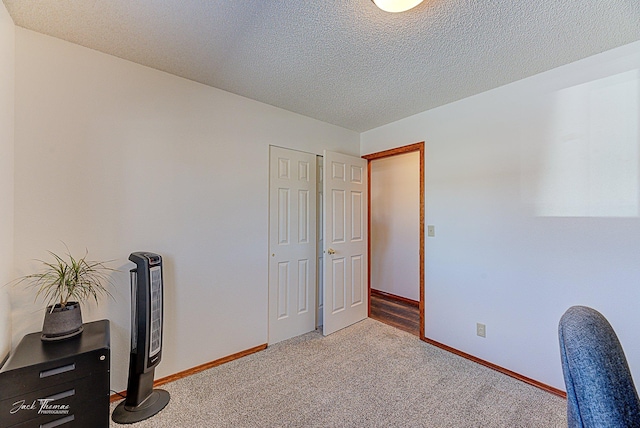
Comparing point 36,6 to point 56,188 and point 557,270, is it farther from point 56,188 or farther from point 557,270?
point 557,270

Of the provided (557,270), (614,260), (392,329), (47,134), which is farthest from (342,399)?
(47,134)

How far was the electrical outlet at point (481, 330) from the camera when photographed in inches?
94.2

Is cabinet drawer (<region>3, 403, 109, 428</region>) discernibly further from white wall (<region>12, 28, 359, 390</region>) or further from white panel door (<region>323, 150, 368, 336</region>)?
white panel door (<region>323, 150, 368, 336</region>)

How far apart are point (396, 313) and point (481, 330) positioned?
4.39ft

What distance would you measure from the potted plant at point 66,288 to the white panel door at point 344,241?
1960mm

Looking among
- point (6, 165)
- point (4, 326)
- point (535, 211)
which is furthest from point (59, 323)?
point (535, 211)

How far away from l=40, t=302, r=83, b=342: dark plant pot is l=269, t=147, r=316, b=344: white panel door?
4.90 ft

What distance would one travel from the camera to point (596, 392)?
1.95ft

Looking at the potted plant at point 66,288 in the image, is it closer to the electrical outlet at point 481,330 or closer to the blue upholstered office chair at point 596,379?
the blue upholstered office chair at point 596,379

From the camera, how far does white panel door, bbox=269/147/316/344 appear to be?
2.75 meters

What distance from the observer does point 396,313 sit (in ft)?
12.0

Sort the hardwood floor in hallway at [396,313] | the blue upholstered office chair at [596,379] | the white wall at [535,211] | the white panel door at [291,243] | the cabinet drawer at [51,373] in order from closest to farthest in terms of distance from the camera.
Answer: the blue upholstered office chair at [596,379] → the cabinet drawer at [51,373] → the white wall at [535,211] → the white panel door at [291,243] → the hardwood floor in hallway at [396,313]

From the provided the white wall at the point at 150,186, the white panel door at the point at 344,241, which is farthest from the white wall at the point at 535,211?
the white wall at the point at 150,186

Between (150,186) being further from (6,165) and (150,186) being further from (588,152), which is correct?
(588,152)
